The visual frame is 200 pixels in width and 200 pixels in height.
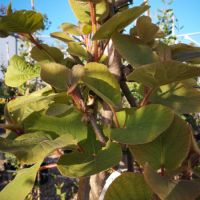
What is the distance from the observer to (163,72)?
34 cm

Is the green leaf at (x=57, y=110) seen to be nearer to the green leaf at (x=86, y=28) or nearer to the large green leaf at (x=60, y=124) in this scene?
the large green leaf at (x=60, y=124)

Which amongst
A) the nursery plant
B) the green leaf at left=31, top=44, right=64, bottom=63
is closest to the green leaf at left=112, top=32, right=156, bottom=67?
the nursery plant

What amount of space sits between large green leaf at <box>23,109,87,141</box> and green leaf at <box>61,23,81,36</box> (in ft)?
0.57

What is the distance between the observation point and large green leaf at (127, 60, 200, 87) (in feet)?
1.06

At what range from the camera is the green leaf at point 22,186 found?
37 centimetres

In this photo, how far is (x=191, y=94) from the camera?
44cm

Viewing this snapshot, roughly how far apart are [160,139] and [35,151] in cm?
13

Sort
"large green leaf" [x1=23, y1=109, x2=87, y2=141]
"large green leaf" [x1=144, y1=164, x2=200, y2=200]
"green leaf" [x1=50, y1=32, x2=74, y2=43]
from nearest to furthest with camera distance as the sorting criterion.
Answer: "large green leaf" [x1=144, y1=164, x2=200, y2=200], "large green leaf" [x1=23, y1=109, x2=87, y2=141], "green leaf" [x1=50, y1=32, x2=74, y2=43]

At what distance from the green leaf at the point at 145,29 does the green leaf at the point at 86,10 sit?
0.05 meters

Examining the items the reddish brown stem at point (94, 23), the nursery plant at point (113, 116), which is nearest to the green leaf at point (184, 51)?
the nursery plant at point (113, 116)

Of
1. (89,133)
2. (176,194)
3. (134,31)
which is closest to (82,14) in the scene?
(134,31)

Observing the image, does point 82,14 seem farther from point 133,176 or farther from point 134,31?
point 133,176

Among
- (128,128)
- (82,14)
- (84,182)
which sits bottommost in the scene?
(84,182)

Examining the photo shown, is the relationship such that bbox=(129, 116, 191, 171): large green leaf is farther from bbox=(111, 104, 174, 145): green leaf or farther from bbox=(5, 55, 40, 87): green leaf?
bbox=(5, 55, 40, 87): green leaf
